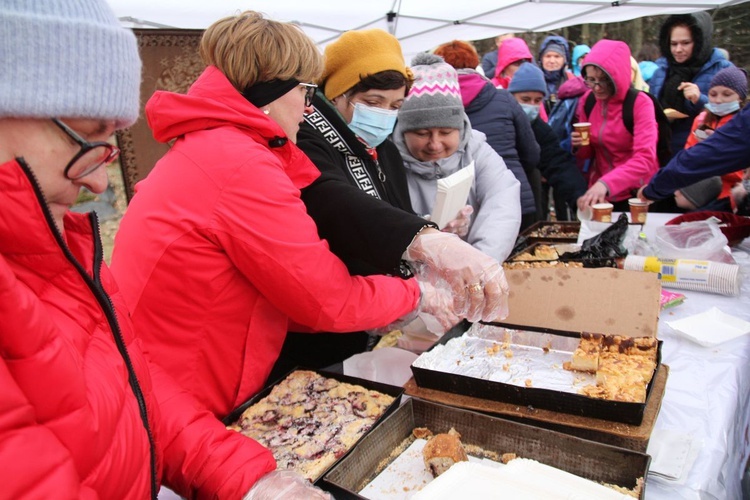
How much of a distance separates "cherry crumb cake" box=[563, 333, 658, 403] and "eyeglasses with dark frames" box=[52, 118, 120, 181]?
3.77ft

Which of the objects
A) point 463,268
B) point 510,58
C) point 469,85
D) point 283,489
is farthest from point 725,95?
point 283,489

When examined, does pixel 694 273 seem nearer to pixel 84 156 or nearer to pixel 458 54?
pixel 458 54

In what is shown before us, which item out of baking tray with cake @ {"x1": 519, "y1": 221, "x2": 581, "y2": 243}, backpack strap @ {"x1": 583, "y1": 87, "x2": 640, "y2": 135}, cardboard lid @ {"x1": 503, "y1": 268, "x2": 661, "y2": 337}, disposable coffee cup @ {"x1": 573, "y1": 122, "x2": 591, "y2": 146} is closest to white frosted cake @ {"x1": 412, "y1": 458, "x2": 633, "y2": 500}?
cardboard lid @ {"x1": 503, "y1": 268, "x2": 661, "y2": 337}

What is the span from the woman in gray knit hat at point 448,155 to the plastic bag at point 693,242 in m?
0.70

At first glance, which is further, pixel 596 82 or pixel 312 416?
pixel 596 82

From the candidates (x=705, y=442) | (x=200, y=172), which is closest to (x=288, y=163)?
(x=200, y=172)

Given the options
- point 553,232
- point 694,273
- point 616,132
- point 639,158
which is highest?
point 616,132

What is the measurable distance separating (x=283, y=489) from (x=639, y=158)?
3.59 meters

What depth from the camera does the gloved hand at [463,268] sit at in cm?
140

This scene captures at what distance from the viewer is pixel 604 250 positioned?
95.8 inches

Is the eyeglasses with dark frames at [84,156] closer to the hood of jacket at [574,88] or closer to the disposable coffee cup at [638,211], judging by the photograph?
the disposable coffee cup at [638,211]

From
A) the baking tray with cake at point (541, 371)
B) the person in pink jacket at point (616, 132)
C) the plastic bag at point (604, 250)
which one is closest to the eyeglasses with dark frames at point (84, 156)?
the baking tray with cake at point (541, 371)

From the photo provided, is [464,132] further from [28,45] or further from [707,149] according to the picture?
[28,45]

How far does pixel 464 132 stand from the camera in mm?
2602
